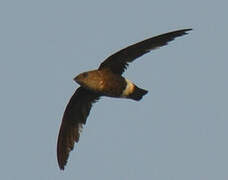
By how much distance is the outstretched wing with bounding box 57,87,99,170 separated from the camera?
1855 centimetres

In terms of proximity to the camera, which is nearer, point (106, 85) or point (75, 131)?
point (106, 85)

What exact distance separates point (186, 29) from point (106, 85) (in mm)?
1656

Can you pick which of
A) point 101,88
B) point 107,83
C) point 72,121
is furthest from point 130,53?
point 72,121

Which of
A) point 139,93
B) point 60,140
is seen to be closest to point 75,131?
point 60,140

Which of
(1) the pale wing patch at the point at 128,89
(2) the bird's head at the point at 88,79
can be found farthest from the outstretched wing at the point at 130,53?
(2) the bird's head at the point at 88,79

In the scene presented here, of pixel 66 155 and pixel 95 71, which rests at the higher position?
pixel 95 71

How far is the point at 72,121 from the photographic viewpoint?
18.8 m

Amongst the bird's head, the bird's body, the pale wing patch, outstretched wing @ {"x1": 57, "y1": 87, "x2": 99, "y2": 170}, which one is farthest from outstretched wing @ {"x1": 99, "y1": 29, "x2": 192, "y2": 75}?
outstretched wing @ {"x1": 57, "y1": 87, "x2": 99, "y2": 170}

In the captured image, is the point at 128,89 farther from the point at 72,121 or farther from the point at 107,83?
the point at 72,121

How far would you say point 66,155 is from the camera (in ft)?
61.5

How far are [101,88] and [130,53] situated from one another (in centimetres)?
90

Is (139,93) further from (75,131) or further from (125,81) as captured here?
(75,131)

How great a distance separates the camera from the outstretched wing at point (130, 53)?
1756 centimetres

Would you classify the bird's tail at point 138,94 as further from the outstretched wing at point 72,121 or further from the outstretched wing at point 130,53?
the outstretched wing at point 72,121
